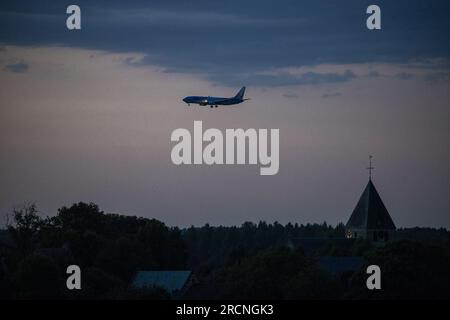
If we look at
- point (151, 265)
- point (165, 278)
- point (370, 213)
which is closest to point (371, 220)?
point (370, 213)

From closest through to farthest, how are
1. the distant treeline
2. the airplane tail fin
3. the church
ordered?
1. the distant treeline
2. the airplane tail fin
3. the church

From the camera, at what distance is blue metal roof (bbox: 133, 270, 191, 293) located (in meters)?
133

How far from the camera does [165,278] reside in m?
137

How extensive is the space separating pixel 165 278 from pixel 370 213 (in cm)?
5567

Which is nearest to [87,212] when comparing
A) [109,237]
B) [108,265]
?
[109,237]

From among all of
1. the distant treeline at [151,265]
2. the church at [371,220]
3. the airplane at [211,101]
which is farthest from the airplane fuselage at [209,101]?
the church at [371,220]

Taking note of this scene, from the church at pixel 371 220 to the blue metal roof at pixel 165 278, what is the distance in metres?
51.3

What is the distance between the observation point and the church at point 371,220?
185 m

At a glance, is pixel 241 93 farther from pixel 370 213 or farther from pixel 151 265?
pixel 370 213

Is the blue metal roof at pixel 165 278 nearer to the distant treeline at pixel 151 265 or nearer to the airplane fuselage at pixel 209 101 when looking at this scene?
the distant treeline at pixel 151 265

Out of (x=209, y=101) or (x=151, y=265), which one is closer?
(x=209, y=101)

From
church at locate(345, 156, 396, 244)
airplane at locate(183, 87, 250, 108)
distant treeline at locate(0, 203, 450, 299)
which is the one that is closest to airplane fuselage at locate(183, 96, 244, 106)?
airplane at locate(183, 87, 250, 108)

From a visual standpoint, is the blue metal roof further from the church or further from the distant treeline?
the church

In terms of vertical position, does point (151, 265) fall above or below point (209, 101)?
below
